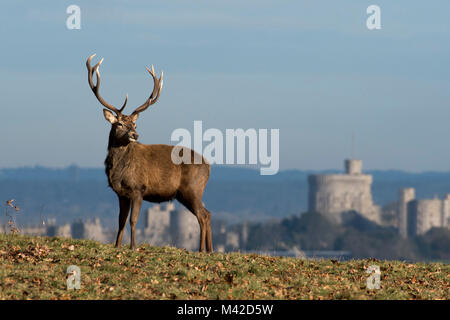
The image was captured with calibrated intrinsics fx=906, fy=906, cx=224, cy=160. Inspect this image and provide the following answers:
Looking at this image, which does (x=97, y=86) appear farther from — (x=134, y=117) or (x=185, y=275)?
(x=185, y=275)

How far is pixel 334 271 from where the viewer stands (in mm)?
18578

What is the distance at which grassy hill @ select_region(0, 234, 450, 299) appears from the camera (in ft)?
50.5

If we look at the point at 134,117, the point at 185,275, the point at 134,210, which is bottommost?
the point at 185,275

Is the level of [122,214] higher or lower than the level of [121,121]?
lower

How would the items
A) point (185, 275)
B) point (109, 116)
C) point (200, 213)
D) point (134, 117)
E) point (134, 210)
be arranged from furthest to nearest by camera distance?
point (200, 213)
point (134, 117)
point (109, 116)
point (134, 210)
point (185, 275)

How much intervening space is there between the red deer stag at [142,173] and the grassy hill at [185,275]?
1.07 meters

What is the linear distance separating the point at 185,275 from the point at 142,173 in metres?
4.03

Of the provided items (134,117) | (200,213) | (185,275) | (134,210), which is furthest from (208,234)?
(185,275)

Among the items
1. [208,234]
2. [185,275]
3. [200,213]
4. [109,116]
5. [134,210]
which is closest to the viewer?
[185,275]

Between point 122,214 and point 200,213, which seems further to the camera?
point 200,213

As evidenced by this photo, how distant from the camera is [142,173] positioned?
2028 centimetres
